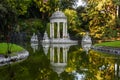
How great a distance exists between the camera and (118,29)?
47594mm

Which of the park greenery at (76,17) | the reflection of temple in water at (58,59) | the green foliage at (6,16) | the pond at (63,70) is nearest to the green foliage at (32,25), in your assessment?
the park greenery at (76,17)

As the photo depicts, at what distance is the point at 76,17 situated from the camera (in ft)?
238

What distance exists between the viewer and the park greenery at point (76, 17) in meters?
52.9

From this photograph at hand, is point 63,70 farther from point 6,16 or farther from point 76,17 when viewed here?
point 76,17

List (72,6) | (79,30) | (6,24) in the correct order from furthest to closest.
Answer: (72,6) < (79,30) < (6,24)

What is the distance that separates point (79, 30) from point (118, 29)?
2519 centimetres

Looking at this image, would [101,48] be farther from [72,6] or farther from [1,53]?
[72,6]

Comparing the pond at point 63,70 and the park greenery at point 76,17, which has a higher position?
the park greenery at point 76,17

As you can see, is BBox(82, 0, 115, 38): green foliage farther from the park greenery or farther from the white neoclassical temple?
the white neoclassical temple

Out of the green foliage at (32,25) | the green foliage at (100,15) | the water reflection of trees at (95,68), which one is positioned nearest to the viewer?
the water reflection of trees at (95,68)

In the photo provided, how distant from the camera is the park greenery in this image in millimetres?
52941

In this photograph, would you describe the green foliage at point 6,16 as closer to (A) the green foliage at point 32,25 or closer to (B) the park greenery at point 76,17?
(B) the park greenery at point 76,17

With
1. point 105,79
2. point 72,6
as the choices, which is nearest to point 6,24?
point 105,79

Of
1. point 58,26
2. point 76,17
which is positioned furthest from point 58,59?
point 76,17
